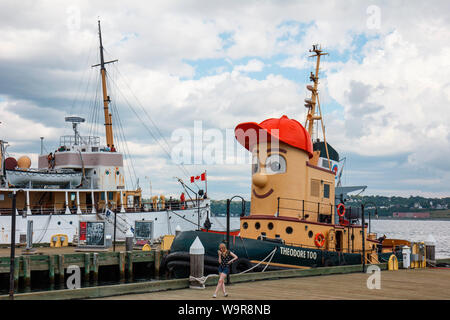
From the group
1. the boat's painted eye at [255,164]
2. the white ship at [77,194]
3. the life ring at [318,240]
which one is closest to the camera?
the life ring at [318,240]

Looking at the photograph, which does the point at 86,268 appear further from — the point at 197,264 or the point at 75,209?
the point at 75,209

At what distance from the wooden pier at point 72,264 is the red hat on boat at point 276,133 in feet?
31.4

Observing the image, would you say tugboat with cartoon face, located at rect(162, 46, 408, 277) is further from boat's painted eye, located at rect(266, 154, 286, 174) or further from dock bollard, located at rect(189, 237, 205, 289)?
dock bollard, located at rect(189, 237, 205, 289)

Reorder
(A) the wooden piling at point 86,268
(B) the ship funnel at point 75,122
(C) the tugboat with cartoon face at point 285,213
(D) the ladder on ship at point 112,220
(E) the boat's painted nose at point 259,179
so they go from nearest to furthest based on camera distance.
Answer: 1. (C) the tugboat with cartoon face at point 285,213
2. (E) the boat's painted nose at point 259,179
3. (A) the wooden piling at point 86,268
4. (D) the ladder on ship at point 112,220
5. (B) the ship funnel at point 75,122

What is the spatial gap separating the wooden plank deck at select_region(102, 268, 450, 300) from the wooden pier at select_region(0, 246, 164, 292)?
11.5 m

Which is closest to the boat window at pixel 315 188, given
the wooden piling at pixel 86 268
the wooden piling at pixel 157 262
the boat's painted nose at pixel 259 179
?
the boat's painted nose at pixel 259 179

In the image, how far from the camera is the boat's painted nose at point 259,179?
A: 22297 millimetres

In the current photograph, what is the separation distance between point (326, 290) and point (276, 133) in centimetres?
855

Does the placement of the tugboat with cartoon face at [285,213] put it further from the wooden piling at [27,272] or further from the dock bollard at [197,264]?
the wooden piling at [27,272]

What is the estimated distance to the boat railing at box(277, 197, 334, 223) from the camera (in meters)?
22.2

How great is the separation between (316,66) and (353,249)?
449 inches

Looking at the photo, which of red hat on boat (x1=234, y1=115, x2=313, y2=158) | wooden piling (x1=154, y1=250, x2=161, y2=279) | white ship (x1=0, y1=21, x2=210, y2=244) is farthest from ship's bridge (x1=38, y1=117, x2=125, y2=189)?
red hat on boat (x1=234, y1=115, x2=313, y2=158)

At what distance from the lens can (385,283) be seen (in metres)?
17.6

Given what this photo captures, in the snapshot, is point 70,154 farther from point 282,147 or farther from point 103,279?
point 282,147
